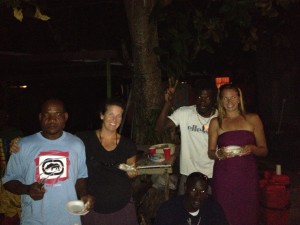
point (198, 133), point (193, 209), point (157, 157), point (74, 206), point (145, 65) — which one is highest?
point (145, 65)

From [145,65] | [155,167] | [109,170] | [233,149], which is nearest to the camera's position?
[109,170]

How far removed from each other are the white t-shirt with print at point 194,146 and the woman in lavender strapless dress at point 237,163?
0.72ft

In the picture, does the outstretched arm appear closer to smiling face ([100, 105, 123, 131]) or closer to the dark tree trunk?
smiling face ([100, 105, 123, 131])

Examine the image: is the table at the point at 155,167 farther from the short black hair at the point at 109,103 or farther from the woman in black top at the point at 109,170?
the short black hair at the point at 109,103

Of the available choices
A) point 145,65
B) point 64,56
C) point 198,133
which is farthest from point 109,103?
A: point 64,56

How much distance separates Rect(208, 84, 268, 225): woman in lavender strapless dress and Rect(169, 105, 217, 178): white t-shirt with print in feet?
0.72

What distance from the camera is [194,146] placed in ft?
14.7

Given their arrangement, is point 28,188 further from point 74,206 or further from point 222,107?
point 222,107

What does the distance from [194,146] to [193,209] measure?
107cm

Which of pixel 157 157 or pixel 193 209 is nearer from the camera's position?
pixel 193 209

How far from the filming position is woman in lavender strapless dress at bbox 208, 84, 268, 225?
4121mm

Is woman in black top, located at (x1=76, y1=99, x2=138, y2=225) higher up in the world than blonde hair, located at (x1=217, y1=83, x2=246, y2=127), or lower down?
lower down

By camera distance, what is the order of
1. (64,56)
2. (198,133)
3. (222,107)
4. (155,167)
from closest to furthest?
(222,107) < (198,133) < (155,167) < (64,56)

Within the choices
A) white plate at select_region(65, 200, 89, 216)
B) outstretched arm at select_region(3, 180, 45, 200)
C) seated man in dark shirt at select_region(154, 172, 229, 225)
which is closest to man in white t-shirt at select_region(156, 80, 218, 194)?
seated man in dark shirt at select_region(154, 172, 229, 225)
